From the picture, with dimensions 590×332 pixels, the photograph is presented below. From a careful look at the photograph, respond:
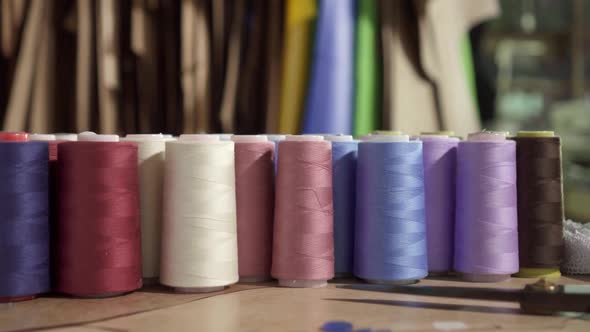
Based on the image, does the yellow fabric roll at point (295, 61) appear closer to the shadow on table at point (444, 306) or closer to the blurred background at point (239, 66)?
the blurred background at point (239, 66)

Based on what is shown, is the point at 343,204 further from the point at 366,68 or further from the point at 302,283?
the point at 366,68

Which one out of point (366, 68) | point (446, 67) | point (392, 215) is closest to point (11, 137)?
point (392, 215)

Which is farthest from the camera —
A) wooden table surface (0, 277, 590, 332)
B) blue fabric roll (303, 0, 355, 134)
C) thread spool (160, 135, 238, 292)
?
blue fabric roll (303, 0, 355, 134)

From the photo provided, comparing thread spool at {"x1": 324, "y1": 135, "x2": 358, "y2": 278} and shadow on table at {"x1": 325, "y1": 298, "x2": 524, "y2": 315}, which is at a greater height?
thread spool at {"x1": 324, "y1": 135, "x2": 358, "y2": 278}

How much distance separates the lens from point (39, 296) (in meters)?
0.73

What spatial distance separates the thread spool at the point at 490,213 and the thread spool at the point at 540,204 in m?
0.02

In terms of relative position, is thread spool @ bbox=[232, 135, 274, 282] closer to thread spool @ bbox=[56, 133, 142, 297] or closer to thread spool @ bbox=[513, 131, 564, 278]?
thread spool @ bbox=[56, 133, 142, 297]

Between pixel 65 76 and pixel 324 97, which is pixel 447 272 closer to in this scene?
pixel 324 97

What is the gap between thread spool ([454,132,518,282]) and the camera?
0.78 metres

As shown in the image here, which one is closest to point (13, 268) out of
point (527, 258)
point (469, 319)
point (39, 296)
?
point (39, 296)

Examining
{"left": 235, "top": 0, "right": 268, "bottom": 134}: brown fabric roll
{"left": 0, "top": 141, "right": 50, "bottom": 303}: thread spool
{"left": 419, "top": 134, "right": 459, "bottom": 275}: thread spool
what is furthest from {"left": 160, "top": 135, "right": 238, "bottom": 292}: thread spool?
{"left": 235, "top": 0, "right": 268, "bottom": 134}: brown fabric roll

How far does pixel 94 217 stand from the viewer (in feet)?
2.31

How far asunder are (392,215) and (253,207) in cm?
17

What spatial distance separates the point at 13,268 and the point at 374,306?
1.29 ft
